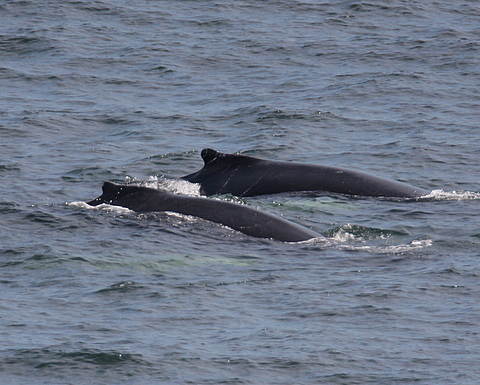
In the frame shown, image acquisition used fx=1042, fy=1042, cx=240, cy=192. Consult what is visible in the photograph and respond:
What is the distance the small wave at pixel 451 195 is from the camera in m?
17.3

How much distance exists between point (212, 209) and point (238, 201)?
68.2 inches

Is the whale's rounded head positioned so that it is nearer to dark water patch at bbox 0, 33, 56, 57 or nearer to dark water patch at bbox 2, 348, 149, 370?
dark water patch at bbox 2, 348, 149, 370

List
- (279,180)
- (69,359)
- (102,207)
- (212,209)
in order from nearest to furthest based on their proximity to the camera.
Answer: (69,359) < (212,209) < (102,207) < (279,180)

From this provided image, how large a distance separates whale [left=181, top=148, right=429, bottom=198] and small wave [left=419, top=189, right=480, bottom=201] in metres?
0.15

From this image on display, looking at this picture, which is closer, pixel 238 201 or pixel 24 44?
pixel 238 201

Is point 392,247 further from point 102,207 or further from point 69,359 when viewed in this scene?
point 69,359

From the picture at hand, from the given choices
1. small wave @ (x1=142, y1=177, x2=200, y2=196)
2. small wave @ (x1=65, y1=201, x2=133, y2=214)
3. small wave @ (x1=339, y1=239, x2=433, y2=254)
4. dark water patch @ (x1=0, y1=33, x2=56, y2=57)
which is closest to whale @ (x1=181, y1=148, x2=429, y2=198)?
small wave @ (x1=142, y1=177, x2=200, y2=196)

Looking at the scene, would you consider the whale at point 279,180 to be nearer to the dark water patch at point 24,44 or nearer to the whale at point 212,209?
the whale at point 212,209

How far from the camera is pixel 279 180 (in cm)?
1750

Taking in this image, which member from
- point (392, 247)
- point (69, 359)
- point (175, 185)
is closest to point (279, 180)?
point (175, 185)

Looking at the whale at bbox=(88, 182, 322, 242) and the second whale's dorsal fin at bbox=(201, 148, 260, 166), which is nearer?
the whale at bbox=(88, 182, 322, 242)

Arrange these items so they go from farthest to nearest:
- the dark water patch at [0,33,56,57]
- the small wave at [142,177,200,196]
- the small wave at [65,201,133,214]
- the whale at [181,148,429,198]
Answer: the dark water patch at [0,33,56,57], the small wave at [142,177,200,196], the whale at [181,148,429,198], the small wave at [65,201,133,214]

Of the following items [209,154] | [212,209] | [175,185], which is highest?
[209,154]

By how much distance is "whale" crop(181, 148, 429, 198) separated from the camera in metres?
17.2
